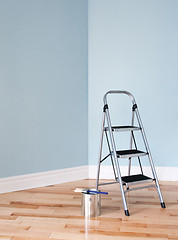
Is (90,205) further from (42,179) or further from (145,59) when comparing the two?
(145,59)

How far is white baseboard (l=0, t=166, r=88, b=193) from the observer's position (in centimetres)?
292

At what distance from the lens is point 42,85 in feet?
10.2

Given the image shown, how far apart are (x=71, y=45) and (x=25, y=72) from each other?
67 centimetres

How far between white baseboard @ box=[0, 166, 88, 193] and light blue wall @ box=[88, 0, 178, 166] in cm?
66

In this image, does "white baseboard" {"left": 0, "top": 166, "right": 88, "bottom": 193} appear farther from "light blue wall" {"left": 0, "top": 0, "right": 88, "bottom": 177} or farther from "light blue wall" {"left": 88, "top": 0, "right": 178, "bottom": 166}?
"light blue wall" {"left": 88, "top": 0, "right": 178, "bottom": 166}

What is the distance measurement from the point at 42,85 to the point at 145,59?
1232 mm

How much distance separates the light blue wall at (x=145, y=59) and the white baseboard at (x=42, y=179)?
66 cm

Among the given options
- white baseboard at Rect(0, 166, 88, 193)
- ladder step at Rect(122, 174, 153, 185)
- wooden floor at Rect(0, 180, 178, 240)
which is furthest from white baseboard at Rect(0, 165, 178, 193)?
ladder step at Rect(122, 174, 153, 185)

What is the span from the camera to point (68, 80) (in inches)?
130

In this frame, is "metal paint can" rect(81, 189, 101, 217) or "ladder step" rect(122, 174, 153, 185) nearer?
"metal paint can" rect(81, 189, 101, 217)

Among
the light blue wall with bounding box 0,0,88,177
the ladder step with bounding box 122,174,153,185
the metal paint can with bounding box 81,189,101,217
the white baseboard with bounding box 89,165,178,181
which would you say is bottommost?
the white baseboard with bounding box 89,165,178,181

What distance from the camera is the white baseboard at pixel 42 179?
9.59 ft

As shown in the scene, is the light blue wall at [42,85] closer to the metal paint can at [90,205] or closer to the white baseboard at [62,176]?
the white baseboard at [62,176]

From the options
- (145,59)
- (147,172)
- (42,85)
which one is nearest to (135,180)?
(147,172)
